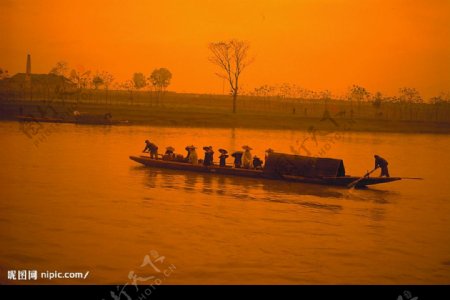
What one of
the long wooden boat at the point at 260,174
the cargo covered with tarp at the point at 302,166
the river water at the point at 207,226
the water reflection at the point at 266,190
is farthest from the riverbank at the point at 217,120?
the cargo covered with tarp at the point at 302,166

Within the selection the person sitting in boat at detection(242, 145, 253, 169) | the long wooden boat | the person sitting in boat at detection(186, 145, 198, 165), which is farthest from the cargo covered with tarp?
the person sitting in boat at detection(186, 145, 198, 165)

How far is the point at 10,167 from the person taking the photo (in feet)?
47.9

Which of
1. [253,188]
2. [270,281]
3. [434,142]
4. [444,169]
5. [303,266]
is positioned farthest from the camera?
[434,142]

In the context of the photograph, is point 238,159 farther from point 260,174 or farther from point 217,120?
point 217,120

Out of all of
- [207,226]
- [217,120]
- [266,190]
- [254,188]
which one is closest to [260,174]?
[254,188]

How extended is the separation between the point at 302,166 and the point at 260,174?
2.96ft

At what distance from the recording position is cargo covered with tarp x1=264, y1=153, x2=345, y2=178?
13008 mm

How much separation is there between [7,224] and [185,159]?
5952 millimetres

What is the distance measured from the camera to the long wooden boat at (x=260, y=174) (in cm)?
1287

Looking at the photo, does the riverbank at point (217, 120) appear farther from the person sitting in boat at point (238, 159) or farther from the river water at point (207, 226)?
the person sitting in boat at point (238, 159)

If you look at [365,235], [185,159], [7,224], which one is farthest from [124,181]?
[365,235]

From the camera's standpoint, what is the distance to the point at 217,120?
32281mm

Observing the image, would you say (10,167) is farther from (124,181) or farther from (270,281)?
(270,281)
